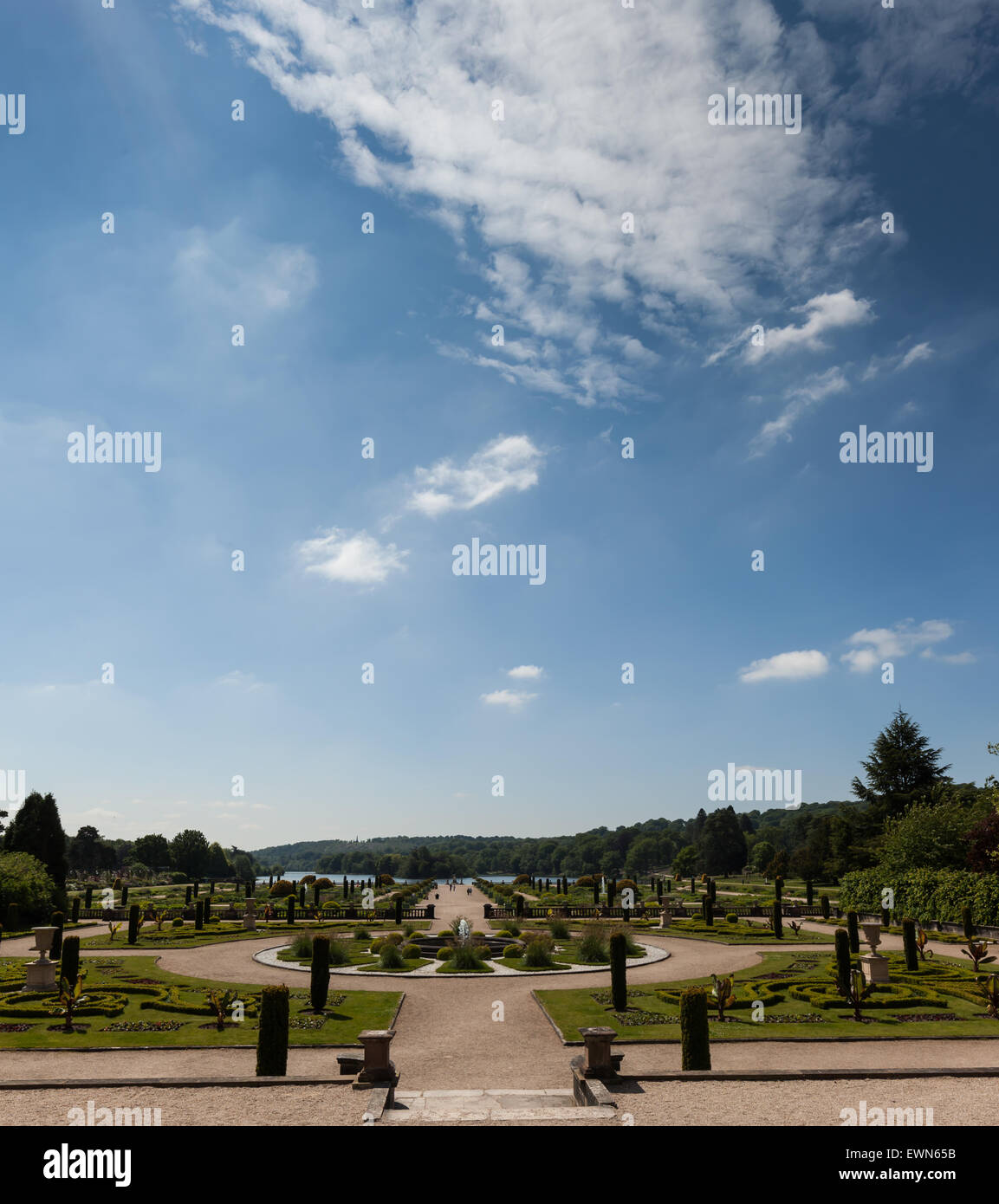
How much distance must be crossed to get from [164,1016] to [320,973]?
447 cm

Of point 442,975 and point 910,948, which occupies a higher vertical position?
point 910,948

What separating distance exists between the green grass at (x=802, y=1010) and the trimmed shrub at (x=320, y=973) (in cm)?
641

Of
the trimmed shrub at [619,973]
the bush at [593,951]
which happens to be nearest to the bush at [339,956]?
the bush at [593,951]

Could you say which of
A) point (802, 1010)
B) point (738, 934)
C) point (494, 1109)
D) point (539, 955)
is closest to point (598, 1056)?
point (494, 1109)

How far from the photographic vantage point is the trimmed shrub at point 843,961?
2147 cm

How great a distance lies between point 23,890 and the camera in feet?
143

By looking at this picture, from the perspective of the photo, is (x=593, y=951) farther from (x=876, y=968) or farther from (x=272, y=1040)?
(x=272, y=1040)

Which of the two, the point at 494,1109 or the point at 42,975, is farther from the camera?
the point at 42,975

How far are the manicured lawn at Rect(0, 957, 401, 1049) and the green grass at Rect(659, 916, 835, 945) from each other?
2243 cm

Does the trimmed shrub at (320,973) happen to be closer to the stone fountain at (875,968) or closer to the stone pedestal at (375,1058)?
the stone pedestal at (375,1058)

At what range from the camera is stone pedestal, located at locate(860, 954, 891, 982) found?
2497 cm
